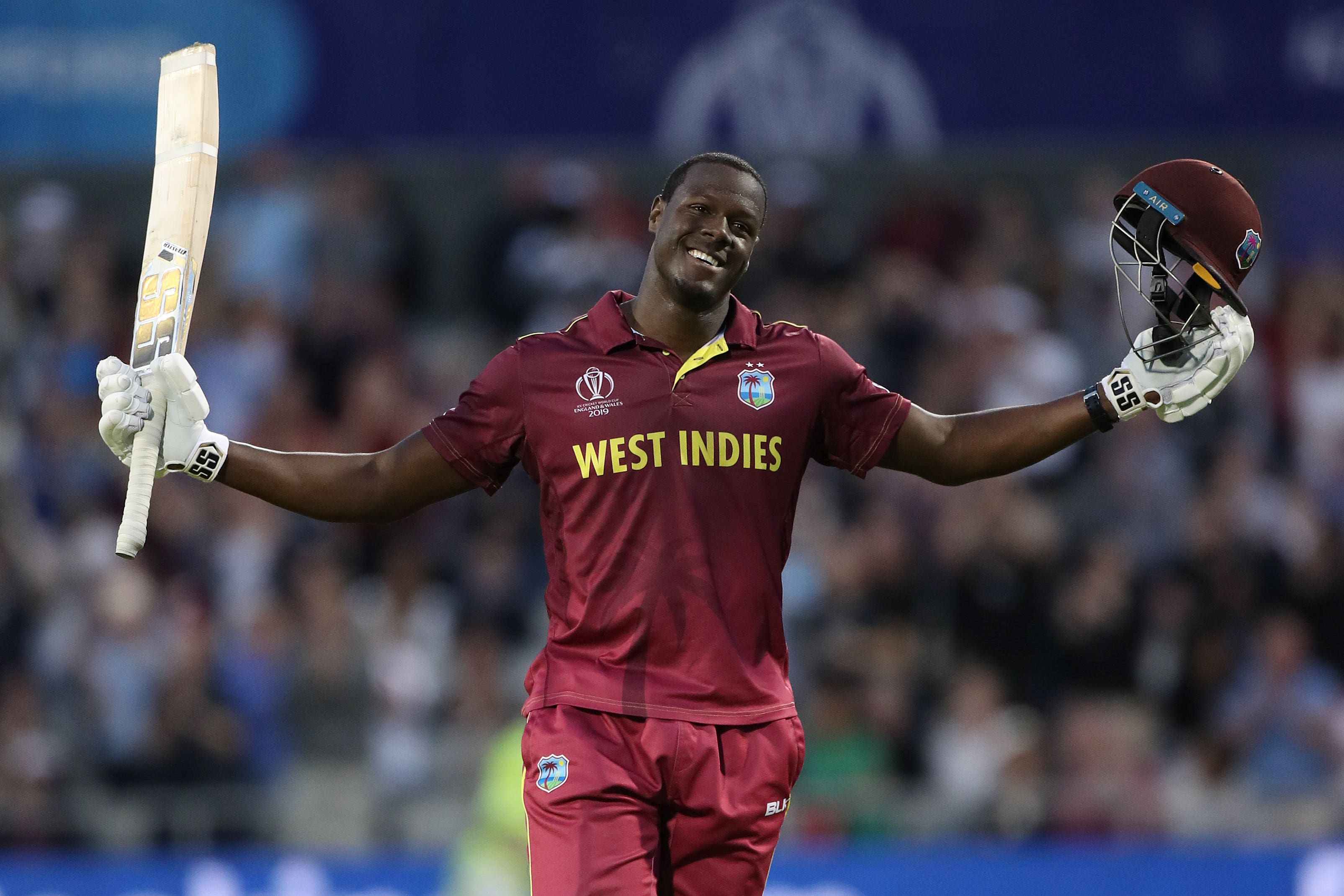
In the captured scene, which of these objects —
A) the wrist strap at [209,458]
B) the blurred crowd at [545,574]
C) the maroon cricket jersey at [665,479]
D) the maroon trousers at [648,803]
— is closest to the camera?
the maroon trousers at [648,803]

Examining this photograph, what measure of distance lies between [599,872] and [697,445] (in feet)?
3.24

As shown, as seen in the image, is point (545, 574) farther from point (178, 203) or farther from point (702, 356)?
point (702, 356)

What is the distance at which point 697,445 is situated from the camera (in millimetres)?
4434

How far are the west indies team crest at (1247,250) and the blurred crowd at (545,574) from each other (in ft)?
14.4

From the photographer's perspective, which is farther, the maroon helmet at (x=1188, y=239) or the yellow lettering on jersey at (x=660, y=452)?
the maroon helmet at (x=1188, y=239)

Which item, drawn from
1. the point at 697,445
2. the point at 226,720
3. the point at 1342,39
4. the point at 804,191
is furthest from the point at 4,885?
the point at 1342,39

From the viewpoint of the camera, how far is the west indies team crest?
458 centimetres

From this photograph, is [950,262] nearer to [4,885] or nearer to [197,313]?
[197,313]

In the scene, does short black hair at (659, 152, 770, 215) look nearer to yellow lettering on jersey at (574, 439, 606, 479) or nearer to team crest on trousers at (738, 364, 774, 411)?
team crest on trousers at (738, 364, 774, 411)

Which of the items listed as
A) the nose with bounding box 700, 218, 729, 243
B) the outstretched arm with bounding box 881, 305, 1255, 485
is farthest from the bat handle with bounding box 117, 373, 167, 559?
the outstretched arm with bounding box 881, 305, 1255, 485

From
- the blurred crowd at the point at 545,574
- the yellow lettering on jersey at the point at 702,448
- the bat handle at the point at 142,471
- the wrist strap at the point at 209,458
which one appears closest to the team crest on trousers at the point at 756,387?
the yellow lettering on jersey at the point at 702,448

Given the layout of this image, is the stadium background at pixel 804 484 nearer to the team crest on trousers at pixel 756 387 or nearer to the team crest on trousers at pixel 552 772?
the team crest on trousers at pixel 552 772

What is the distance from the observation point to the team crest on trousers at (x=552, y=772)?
4.32 metres

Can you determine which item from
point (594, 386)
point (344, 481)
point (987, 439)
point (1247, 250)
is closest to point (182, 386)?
point (344, 481)
